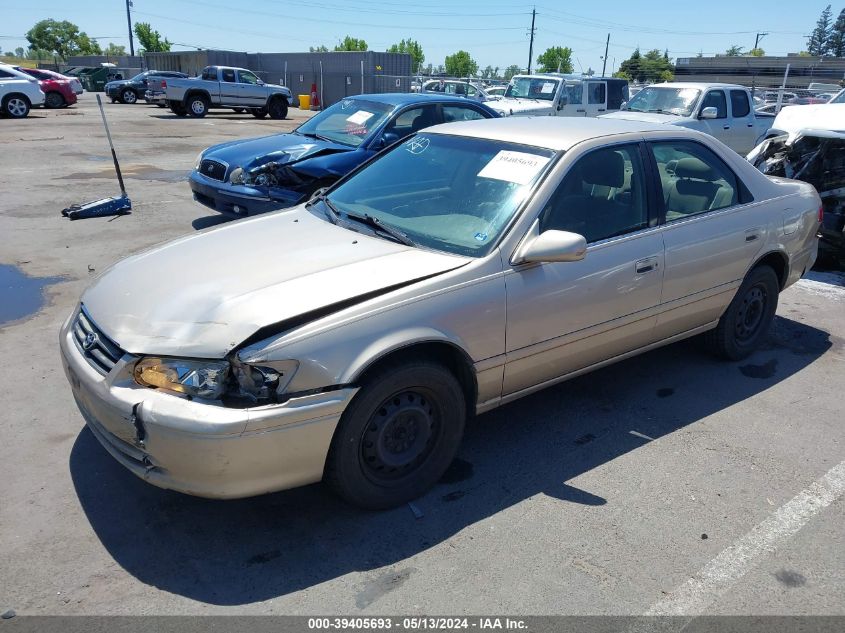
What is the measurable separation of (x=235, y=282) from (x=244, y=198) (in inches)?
174

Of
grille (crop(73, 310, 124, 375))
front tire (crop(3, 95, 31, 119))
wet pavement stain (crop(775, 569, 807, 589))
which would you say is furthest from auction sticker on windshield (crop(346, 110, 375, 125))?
front tire (crop(3, 95, 31, 119))

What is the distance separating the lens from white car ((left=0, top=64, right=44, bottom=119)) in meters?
21.7

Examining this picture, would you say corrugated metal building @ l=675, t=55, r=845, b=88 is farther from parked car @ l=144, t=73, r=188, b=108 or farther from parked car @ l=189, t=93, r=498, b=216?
parked car @ l=189, t=93, r=498, b=216

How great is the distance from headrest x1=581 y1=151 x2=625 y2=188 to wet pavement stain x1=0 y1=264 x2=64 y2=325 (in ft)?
14.5

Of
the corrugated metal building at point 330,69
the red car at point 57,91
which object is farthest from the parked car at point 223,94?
the corrugated metal building at point 330,69

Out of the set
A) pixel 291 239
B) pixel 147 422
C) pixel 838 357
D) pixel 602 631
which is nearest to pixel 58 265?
pixel 291 239

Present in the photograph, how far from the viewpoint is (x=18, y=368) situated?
446cm

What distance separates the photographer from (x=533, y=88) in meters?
16.7

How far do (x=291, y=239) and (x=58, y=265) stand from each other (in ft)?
13.8

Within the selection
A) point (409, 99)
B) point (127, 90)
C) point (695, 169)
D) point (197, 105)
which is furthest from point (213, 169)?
point (127, 90)

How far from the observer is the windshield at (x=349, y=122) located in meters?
7.96

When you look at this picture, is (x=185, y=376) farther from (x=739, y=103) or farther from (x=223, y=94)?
(x=223, y=94)

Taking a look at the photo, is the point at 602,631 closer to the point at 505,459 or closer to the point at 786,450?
the point at 505,459

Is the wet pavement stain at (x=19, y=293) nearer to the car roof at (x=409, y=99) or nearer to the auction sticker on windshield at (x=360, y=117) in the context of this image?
the auction sticker on windshield at (x=360, y=117)
